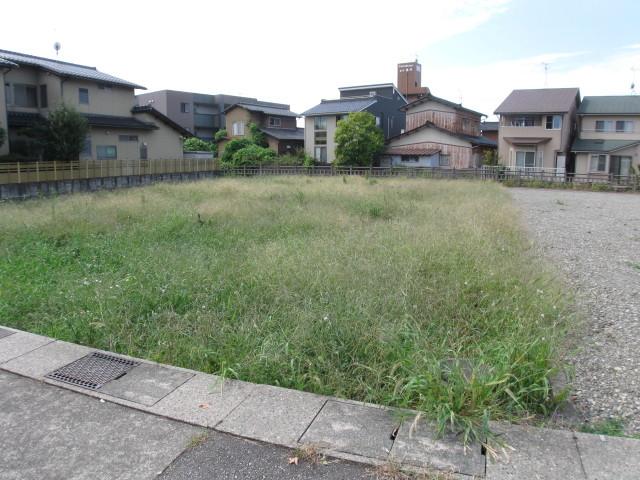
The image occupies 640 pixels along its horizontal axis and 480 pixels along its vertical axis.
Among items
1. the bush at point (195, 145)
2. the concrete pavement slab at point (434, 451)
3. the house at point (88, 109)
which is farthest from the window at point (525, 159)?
the concrete pavement slab at point (434, 451)

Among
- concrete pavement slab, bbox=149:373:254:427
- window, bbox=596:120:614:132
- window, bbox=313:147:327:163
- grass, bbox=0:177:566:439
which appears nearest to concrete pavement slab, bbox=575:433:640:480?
grass, bbox=0:177:566:439

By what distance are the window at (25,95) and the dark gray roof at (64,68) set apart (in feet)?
3.70

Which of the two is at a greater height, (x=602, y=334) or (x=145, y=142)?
(x=145, y=142)

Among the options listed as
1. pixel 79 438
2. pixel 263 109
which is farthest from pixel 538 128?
pixel 79 438

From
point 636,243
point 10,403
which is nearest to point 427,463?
point 10,403

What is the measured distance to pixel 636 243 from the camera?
982 centimetres

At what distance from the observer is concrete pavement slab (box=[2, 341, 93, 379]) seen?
384cm

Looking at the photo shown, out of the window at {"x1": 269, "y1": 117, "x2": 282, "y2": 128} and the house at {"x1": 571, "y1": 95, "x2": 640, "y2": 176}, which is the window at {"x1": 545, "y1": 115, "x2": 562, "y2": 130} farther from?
the window at {"x1": 269, "y1": 117, "x2": 282, "y2": 128}

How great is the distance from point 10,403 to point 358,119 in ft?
102

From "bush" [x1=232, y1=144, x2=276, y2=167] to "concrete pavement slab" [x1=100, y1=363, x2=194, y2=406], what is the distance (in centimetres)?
3102

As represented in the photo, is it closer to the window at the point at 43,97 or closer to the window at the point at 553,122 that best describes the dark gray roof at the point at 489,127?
the window at the point at 553,122

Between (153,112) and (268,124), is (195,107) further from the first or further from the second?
(153,112)

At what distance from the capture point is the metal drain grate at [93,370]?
3645mm

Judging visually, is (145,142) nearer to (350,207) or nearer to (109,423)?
(350,207)
